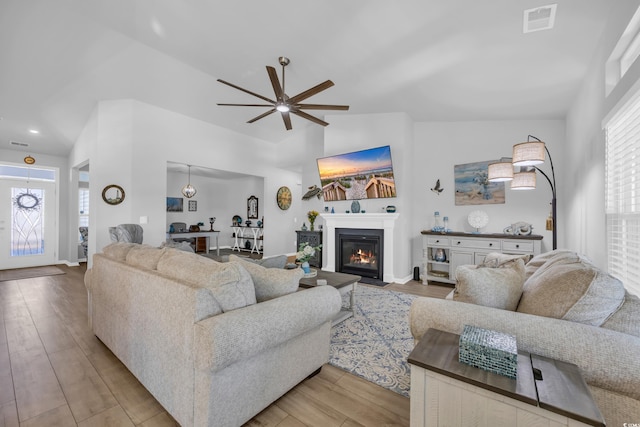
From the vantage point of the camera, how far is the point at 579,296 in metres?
1.27

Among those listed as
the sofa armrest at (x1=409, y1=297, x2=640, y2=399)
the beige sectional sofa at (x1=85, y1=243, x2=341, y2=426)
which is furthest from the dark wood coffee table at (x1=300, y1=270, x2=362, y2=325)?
the sofa armrest at (x1=409, y1=297, x2=640, y2=399)

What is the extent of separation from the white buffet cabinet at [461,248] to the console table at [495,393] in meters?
3.64

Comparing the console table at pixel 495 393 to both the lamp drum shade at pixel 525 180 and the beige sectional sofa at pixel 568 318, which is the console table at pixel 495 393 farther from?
the lamp drum shade at pixel 525 180

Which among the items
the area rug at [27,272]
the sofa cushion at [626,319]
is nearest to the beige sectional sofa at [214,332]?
the sofa cushion at [626,319]

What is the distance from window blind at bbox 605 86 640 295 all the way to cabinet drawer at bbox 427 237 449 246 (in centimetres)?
238

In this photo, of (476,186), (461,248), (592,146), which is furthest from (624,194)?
(476,186)

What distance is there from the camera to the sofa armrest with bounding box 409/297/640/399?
1.03 metres

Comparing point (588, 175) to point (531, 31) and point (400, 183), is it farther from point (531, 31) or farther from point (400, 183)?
point (400, 183)

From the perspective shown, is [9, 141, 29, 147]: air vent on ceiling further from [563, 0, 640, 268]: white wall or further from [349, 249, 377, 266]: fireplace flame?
[563, 0, 640, 268]: white wall

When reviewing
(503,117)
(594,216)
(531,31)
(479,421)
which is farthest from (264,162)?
(479,421)

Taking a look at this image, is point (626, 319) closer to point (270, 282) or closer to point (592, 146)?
point (270, 282)

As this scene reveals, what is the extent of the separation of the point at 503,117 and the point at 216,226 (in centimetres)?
900

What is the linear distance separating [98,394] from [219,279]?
4.37 ft

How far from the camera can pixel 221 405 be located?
4.50 feet
